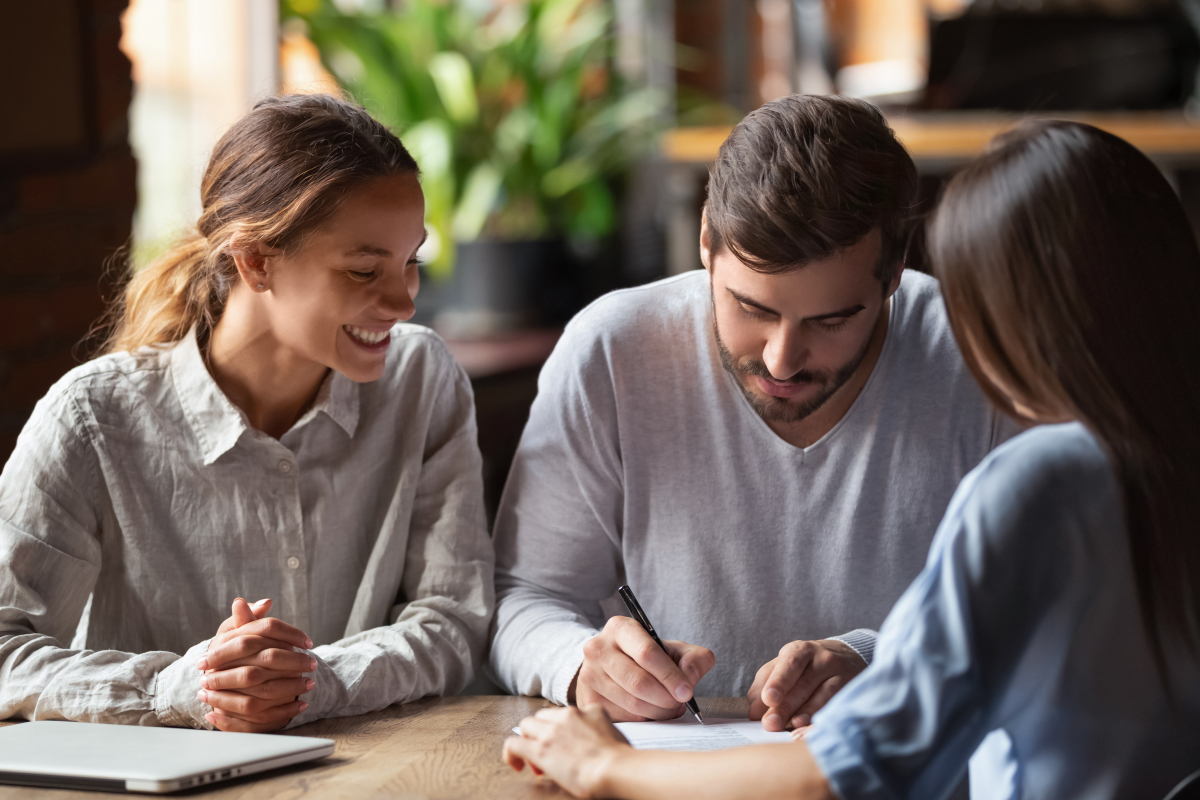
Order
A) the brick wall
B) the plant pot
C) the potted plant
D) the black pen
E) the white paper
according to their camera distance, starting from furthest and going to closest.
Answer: the plant pot
the potted plant
the brick wall
the black pen
the white paper

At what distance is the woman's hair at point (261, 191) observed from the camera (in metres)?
1.30

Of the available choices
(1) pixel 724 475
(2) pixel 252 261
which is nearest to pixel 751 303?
(1) pixel 724 475

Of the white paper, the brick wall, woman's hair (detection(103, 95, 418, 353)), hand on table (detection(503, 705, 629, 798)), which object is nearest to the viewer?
hand on table (detection(503, 705, 629, 798))

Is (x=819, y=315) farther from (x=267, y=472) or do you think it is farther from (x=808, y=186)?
(x=267, y=472)

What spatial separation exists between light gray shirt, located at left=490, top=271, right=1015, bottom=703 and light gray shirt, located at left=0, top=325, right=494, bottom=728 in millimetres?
117

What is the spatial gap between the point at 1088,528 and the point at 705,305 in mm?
777

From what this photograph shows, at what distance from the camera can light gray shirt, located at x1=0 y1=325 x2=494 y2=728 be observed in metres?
1.20

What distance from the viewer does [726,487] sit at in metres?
1.49

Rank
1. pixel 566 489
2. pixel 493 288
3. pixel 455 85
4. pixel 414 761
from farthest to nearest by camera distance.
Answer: pixel 493 288
pixel 455 85
pixel 566 489
pixel 414 761

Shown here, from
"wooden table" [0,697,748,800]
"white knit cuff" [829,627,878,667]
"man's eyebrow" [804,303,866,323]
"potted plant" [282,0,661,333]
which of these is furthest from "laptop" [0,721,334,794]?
"potted plant" [282,0,661,333]

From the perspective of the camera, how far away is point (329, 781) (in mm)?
1009

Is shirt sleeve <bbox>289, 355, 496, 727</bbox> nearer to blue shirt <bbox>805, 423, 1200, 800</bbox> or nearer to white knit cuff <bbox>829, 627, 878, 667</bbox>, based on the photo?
white knit cuff <bbox>829, 627, 878, 667</bbox>

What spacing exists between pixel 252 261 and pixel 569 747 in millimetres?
718

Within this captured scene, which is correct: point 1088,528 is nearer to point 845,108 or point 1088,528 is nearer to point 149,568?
point 845,108
